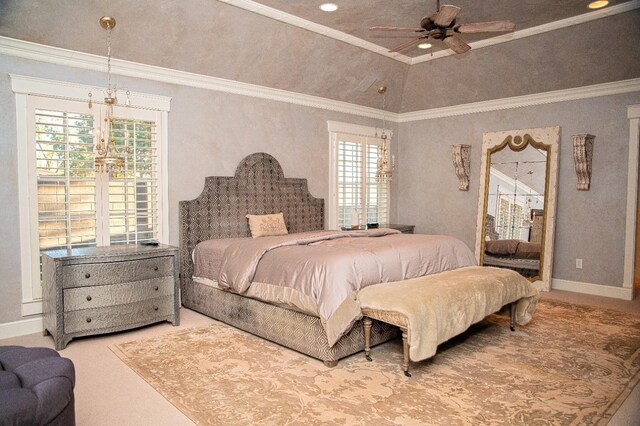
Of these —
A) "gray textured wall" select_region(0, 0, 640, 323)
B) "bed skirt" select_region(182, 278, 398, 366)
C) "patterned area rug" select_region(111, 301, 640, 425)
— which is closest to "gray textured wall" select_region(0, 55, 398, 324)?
"gray textured wall" select_region(0, 0, 640, 323)

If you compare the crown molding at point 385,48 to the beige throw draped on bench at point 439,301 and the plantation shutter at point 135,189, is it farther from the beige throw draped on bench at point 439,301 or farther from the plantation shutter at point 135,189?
the beige throw draped on bench at point 439,301

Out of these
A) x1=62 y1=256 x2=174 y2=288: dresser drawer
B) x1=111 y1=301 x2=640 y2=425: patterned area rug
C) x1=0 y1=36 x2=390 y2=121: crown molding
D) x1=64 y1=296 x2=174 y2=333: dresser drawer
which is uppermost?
x1=0 y1=36 x2=390 y2=121: crown molding

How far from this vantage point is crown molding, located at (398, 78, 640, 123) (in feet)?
18.5

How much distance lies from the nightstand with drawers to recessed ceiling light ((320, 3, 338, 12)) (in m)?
2.96

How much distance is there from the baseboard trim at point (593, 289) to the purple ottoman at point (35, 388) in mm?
6088

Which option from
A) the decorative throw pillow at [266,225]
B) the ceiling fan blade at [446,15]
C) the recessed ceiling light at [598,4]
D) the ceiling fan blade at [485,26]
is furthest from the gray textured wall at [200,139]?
the recessed ceiling light at [598,4]

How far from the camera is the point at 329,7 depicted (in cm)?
473

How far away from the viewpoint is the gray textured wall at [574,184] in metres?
5.73

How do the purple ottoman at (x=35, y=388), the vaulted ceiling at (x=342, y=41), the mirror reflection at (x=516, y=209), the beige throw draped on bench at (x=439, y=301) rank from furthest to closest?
the mirror reflection at (x=516, y=209) < the vaulted ceiling at (x=342, y=41) < the beige throw draped on bench at (x=439, y=301) < the purple ottoman at (x=35, y=388)

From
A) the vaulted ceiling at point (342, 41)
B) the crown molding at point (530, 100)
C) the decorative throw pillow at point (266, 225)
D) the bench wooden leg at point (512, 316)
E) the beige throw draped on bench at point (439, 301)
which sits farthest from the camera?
the crown molding at point (530, 100)

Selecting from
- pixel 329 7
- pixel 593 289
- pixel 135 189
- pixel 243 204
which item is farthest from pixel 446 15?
pixel 593 289

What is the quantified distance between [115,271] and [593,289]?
19.1ft

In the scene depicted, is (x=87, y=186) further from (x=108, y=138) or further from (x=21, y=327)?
(x=21, y=327)

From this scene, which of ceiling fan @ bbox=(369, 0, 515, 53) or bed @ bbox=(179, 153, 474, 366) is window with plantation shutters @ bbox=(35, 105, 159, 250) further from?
ceiling fan @ bbox=(369, 0, 515, 53)
